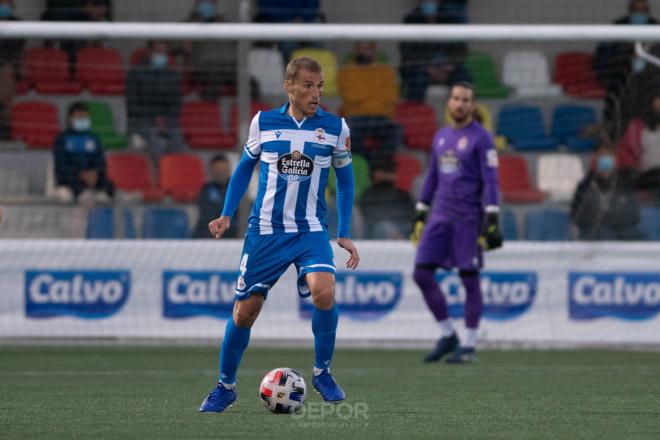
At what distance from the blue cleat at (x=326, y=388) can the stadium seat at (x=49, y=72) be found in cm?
639

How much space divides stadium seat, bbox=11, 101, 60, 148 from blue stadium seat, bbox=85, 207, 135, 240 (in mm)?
932

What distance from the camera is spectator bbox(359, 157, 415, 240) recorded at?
11641mm

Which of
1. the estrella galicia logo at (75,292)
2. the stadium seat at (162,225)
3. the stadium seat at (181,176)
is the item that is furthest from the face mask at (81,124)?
the estrella galicia logo at (75,292)

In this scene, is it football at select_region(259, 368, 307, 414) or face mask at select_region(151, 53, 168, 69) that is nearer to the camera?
football at select_region(259, 368, 307, 414)

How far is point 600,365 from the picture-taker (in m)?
9.47

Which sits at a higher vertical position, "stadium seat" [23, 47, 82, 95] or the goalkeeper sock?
"stadium seat" [23, 47, 82, 95]

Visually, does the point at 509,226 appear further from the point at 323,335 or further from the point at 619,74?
the point at 323,335

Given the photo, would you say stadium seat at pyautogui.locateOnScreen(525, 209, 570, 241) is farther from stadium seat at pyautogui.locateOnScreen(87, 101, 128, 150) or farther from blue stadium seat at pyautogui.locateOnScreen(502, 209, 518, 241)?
stadium seat at pyautogui.locateOnScreen(87, 101, 128, 150)

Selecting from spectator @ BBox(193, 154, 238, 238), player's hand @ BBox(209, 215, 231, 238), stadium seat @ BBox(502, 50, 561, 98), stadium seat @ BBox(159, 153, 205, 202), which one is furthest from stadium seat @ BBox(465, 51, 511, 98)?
player's hand @ BBox(209, 215, 231, 238)

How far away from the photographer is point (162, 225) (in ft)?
37.3

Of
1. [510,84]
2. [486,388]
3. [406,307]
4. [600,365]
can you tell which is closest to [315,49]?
[510,84]

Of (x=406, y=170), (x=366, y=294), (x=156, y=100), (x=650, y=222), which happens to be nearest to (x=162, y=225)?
(x=156, y=100)

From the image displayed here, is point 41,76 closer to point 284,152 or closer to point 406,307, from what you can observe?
point 406,307

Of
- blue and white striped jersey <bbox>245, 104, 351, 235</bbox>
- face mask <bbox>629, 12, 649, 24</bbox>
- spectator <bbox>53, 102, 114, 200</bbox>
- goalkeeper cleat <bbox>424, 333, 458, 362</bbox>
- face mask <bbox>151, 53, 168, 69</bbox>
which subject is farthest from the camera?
face mask <bbox>629, 12, 649, 24</bbox>
